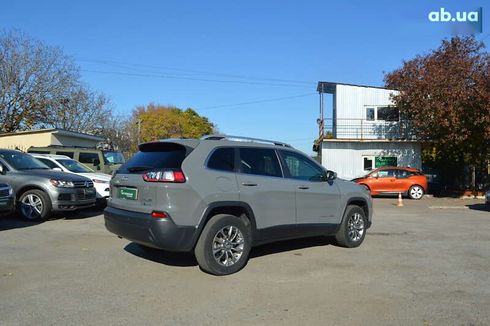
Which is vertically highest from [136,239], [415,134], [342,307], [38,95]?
[38,95]

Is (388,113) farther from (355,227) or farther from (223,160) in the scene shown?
(223,160)

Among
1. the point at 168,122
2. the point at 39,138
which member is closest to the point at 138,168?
the point at 39,138

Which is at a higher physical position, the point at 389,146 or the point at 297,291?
the point at 389,146

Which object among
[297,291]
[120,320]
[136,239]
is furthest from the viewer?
[136,239]

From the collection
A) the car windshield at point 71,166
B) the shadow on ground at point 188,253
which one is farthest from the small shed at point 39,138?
the shadow on ground at point 188,253

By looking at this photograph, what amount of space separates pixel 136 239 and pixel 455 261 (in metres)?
4.89

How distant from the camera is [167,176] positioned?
19.6ft

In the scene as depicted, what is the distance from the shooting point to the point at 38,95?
3356cm

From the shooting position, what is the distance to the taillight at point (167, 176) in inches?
234

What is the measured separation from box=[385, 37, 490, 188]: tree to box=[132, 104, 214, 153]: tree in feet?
123

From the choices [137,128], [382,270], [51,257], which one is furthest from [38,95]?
[382,270]

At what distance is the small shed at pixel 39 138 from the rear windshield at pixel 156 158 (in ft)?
57.7

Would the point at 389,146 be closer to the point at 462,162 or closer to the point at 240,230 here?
the point at 462,162

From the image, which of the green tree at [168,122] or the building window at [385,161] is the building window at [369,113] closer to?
the building window at [385,161]
